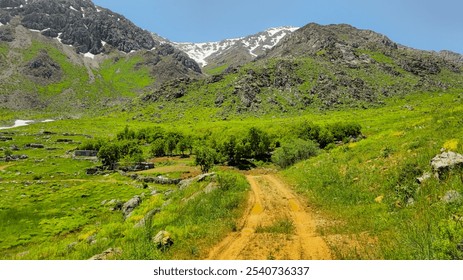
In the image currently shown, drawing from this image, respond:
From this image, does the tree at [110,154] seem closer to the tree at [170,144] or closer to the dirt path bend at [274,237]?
the tree at [170,144]

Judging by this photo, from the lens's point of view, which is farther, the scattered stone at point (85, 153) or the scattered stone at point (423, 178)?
the scattered stone at point (85, 153)

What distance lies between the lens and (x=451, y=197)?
13.1 m

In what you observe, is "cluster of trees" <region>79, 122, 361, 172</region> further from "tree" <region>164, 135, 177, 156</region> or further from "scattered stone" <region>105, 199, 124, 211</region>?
"scattered stone" <region>105, 199, 124, 211</region>

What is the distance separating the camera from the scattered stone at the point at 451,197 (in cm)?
1276

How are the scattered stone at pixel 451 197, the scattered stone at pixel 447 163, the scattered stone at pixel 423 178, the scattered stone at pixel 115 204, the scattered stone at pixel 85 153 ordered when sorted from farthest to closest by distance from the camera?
the scattered stone at pixel 85 153, the scattered stone at pixel 115 204, the scattered stone at pixel 423 178, the scattered stone at pixel 447 163, the scattered stone at pixel 451 197

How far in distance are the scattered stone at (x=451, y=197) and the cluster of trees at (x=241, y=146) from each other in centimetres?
5357

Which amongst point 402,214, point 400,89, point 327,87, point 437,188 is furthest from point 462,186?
point 400,89

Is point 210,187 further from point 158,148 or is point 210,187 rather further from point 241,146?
point 158,148

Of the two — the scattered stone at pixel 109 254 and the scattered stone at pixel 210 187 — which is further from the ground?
the scattered stone at pixel 210 187

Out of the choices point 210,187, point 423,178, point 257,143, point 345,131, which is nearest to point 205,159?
point 257,143

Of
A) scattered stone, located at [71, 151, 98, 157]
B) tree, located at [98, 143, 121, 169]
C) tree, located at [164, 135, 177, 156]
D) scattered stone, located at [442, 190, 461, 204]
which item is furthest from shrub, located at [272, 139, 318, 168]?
scattered stone, located at [71, 151, 98, 157]

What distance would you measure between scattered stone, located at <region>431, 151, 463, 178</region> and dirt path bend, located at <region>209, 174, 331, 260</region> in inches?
304

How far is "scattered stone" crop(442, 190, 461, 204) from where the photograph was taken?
1276 centimetres

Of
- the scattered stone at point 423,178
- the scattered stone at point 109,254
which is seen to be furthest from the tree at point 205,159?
the scattered stone at point 423,178
